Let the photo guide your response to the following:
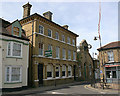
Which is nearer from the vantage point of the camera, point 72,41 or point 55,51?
point 55,51

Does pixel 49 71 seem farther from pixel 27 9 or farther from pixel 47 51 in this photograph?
pixel 27 9

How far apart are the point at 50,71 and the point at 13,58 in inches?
326

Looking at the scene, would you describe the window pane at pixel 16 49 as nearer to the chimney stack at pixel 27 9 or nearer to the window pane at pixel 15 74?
the window pane at pixel 15 74

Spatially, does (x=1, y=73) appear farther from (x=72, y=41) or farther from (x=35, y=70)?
(x=72, y=41)

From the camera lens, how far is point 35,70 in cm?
1955

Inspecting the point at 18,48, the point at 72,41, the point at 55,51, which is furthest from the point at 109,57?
the point at 18,48

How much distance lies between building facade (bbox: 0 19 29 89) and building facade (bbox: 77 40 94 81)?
18.9 m

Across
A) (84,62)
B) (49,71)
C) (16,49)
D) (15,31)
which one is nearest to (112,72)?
(84,62)

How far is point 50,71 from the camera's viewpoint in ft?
75.8

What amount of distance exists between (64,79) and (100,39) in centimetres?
1201

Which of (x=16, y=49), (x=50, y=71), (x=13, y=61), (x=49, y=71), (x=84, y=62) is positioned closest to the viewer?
(x=13, y=61)

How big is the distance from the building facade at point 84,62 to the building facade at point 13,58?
18853mm

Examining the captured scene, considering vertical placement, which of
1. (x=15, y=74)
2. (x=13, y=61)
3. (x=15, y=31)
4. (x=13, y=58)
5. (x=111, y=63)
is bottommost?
(x=15, y=74)

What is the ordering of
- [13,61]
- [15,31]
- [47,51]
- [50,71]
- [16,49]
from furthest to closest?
[50,71] < [47,51] < [15,31] < [16,49] < [13,61]
